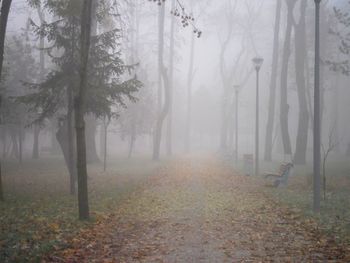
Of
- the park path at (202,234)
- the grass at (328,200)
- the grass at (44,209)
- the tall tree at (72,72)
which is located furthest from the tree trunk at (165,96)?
the park path at (202,234)

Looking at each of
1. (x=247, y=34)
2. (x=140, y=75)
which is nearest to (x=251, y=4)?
(x=247, y=34)

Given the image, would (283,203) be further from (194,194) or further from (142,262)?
(142,262)

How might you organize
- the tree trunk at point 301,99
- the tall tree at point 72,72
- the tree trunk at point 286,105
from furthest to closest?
the tree trunk at point 286,105 < the tree trunk at point 301,99 < the tall tree at point 72,72

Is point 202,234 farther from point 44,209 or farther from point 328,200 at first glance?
point 328,200

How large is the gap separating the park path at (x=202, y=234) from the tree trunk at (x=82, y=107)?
0.76 meters

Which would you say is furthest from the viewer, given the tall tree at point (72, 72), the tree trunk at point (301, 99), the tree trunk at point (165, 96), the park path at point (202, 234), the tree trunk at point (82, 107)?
the tree trunk at point (165, 96)

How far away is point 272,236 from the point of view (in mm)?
8820

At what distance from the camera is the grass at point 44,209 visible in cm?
746

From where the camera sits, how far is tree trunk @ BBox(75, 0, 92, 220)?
383 inches

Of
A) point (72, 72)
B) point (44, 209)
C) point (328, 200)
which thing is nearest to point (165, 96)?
point (72, 72)

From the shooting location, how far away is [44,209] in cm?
1161

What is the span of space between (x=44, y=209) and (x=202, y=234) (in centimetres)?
478

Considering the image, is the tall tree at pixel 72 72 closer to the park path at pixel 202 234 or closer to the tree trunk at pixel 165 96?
the park path at pixel 202 234

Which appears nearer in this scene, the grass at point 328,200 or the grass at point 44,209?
the grass at point 44,209
